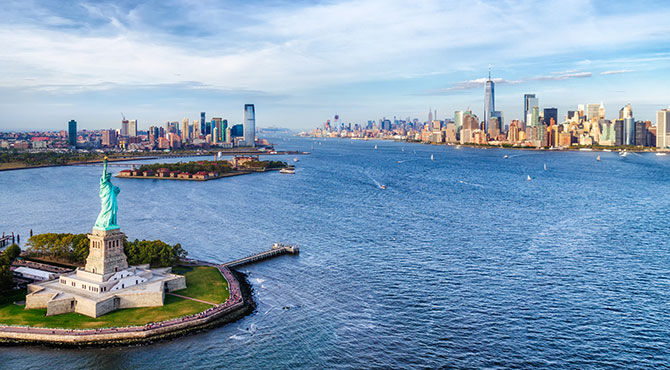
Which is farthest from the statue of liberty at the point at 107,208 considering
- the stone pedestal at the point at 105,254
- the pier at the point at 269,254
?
the pier at the point at 269,254

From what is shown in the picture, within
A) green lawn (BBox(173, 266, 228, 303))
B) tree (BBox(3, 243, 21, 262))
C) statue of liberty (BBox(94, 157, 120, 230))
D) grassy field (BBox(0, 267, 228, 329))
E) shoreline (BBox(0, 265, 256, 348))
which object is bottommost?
shoreline (BBox(0, 265, 256, 348))

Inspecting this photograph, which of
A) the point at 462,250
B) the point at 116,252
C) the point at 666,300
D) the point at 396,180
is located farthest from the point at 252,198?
the point at 666,300

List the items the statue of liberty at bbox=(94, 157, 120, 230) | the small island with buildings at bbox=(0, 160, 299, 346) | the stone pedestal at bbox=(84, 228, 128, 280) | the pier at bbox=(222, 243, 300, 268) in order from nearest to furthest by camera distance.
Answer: the small island with buildings at bbox=(0, 160, 299, 346)
the stone pedestal at bbox=(84, 228, 128, 280)
the statue of liberty at bbox=(94, 157, 120, 230)
the pier at bbox=(222, 243, 300, 268)

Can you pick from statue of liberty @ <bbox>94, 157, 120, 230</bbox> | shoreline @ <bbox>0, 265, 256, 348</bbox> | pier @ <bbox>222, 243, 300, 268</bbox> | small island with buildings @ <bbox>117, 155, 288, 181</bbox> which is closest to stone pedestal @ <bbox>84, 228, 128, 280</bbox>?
statue of liberty @ <bbox>94, 157, 120, 230</bbox>

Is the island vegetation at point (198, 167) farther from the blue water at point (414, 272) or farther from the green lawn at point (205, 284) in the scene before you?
the green lawn at point (205, 284)

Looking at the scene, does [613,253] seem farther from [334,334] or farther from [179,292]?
[179,292]

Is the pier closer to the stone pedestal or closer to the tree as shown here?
the stone pedestal

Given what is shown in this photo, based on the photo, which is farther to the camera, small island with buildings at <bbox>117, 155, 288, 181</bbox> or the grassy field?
small island with buildings at <bbox>117, 155, 288, 181</bbox>
